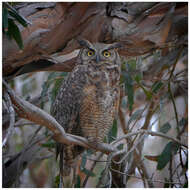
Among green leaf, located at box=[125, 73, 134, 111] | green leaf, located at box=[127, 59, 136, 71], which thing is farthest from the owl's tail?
green leaf, located at box=[127, 59, 136, 71]

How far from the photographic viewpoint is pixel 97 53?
200cm

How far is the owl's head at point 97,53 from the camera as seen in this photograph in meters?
2.01

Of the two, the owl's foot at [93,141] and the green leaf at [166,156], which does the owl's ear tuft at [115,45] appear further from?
the green leaf at [166,156]

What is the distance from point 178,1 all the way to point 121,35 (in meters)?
0.51

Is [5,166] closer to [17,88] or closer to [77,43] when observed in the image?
[77,43]

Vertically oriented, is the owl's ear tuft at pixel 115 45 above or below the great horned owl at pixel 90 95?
above

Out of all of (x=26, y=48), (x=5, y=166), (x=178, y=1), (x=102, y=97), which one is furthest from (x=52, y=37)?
(x=5, y=166)

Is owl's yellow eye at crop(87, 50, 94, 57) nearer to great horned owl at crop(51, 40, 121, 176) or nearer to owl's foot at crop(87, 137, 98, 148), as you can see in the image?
great horned owl at crop(51, 40, 121, 176)

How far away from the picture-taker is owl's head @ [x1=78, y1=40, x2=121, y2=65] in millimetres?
2008

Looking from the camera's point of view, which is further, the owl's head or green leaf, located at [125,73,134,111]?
green leaf, located at [125,73,134,111]

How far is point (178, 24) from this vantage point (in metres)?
2.35

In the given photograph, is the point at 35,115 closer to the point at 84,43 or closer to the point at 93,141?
the point at 93,141

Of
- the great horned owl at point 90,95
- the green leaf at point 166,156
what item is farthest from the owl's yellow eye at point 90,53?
the green leaf at point 166,156

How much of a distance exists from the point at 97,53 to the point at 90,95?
0.29 m
